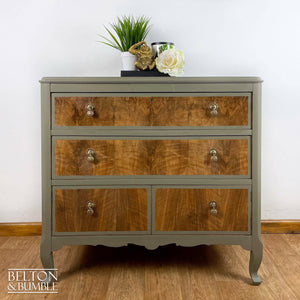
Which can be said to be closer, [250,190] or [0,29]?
[250,190]

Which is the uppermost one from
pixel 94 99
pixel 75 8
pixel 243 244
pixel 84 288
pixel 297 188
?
pixel 75 8

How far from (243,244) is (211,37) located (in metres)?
1.20

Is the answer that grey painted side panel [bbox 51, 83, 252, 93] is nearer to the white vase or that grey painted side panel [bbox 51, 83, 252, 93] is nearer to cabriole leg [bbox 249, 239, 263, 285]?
the white vase

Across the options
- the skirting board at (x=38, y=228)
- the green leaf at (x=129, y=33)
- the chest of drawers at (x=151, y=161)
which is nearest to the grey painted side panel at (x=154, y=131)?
the chest of drawers at (x=151, y=161)

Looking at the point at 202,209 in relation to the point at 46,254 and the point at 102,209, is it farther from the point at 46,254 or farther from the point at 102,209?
the point at 46,254

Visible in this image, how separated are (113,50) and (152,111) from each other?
74cm

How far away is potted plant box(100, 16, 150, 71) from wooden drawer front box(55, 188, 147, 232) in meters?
0.66

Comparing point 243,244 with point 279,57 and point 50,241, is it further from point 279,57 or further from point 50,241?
point 279,57

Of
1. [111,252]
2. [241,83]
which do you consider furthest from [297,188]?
[111,252]

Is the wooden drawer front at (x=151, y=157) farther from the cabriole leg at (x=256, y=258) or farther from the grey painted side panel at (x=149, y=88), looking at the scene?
the cabriole leg at (x=256, y=258)

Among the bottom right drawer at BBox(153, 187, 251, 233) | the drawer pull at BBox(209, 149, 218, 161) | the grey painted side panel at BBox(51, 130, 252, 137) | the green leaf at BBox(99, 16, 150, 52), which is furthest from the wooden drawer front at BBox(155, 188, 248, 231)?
the green leaf at BBox(99, 16, 150, 52)

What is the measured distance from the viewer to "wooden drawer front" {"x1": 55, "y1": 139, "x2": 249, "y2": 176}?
158cm

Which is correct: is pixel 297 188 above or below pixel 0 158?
below

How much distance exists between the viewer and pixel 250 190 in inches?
62.6
